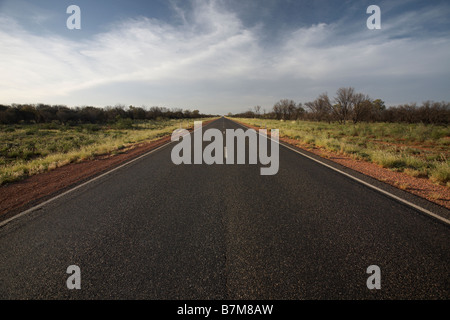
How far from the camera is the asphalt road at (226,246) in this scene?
6.47ft

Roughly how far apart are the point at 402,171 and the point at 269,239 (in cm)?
670

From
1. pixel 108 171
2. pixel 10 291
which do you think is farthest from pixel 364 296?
pixel 108 171

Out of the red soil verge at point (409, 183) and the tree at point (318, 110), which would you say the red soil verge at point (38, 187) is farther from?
the tree at point (318, 110)

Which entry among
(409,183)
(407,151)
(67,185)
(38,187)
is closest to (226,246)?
(67,185)

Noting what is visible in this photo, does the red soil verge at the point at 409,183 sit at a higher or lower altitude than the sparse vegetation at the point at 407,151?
lower

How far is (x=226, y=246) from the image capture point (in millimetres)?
Result: 2625

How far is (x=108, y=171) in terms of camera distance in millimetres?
6797

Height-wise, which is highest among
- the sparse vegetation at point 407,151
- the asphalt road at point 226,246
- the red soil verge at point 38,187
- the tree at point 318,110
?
the tree at point 318,110

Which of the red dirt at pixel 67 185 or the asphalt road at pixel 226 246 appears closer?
the asphalt road at pixel 226 246

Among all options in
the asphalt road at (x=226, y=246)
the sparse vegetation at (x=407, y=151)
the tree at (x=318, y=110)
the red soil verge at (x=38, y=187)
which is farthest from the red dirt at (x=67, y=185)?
the tree at (x=318, y=110)

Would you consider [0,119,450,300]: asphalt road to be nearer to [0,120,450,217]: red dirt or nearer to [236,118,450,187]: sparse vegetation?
[0,120,450,217]: red dirt

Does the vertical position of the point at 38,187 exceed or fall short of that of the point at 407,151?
it falls short

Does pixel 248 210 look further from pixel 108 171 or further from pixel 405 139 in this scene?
pixel 405 139

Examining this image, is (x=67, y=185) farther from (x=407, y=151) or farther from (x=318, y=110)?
(x=318, y=110)
